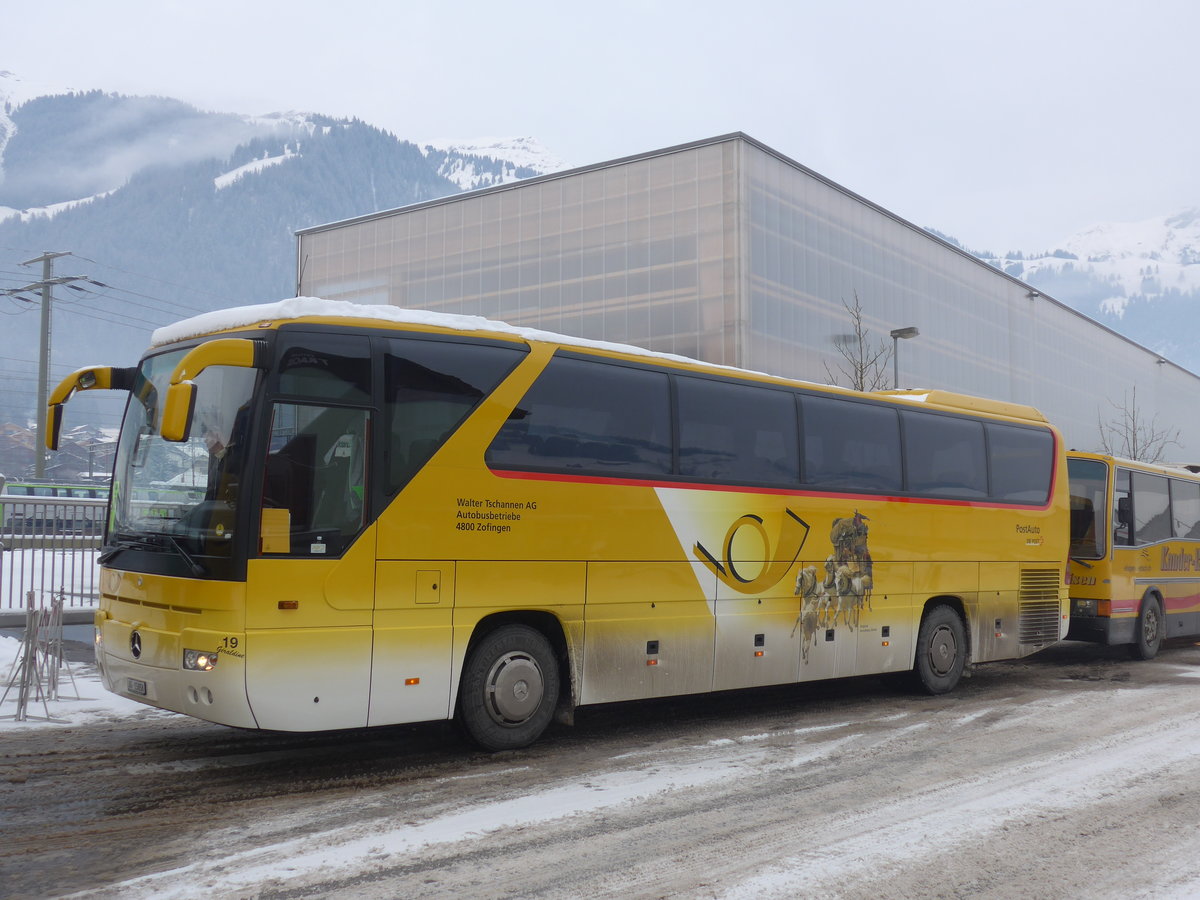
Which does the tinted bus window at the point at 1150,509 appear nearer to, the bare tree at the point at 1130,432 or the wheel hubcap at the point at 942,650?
the wheel hubcap at the point at 942,650

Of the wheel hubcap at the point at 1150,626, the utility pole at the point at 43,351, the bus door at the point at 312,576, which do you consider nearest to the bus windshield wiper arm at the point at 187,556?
the bus door at the point at 312,576

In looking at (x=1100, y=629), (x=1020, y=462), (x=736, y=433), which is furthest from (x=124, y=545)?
(x=1100, y=629)

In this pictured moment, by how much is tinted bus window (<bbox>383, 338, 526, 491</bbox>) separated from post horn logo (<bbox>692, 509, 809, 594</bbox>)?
2.66m

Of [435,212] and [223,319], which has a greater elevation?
[435,212]

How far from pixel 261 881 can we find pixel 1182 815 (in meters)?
5.47

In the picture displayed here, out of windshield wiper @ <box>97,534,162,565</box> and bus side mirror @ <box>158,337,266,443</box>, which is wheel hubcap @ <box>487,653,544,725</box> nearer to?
windshield wiper @ <box>97,534,162,565</box>

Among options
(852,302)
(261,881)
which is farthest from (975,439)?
(852,302)

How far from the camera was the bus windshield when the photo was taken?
7.09 metres

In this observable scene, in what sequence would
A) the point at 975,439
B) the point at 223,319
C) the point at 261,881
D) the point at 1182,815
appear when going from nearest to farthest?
1. the point at 261,881
2. the point at 1182,815
3. the point at 223,319
4. the point at 975,439

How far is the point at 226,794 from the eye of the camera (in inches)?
272

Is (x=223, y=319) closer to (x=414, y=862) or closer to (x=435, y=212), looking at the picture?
(x=414, y=862)

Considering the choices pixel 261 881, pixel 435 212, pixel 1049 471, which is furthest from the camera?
pixel 435 212

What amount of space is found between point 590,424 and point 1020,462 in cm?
722

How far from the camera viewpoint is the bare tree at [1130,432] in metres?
62.1
